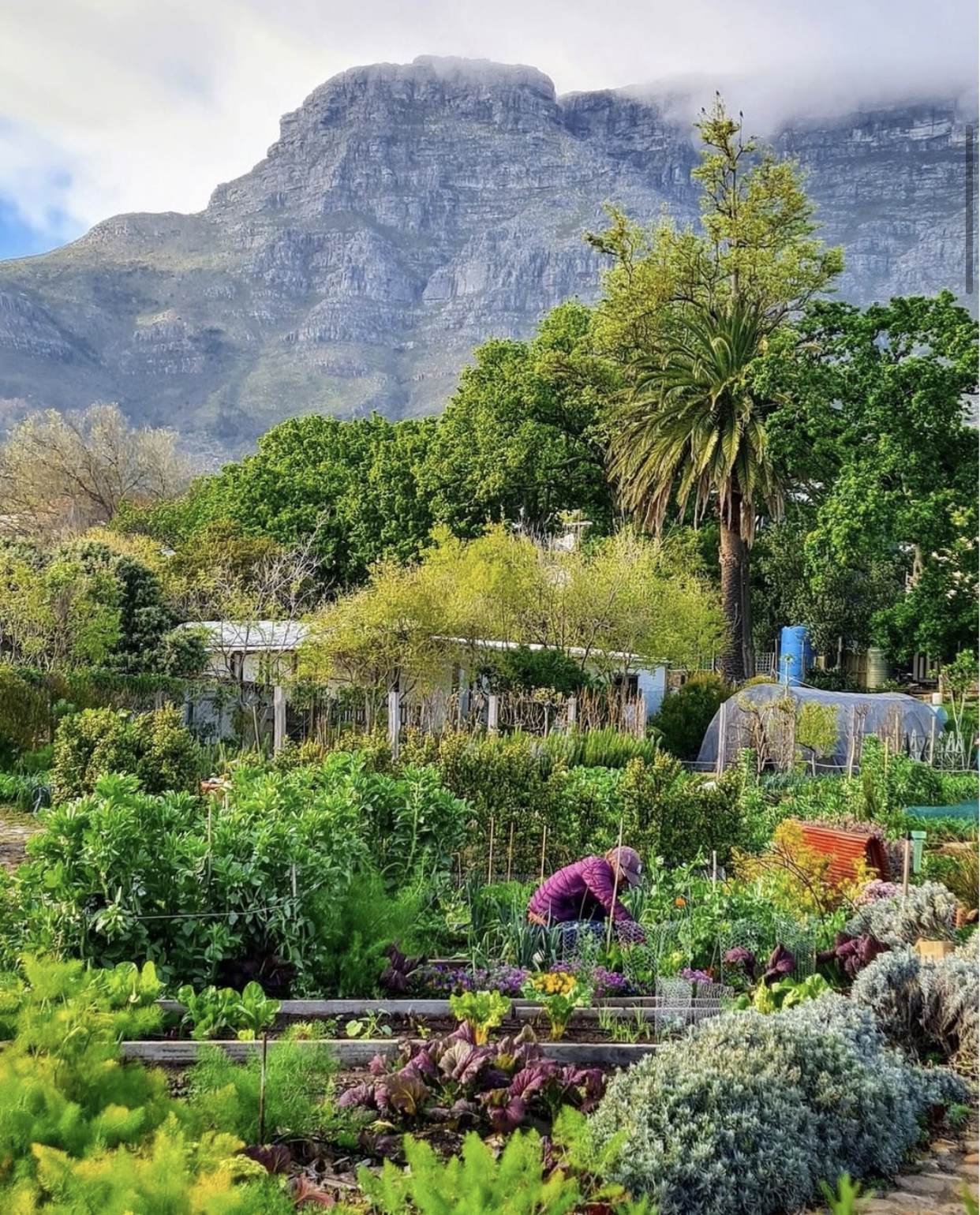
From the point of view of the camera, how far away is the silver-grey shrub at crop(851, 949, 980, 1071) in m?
4.60

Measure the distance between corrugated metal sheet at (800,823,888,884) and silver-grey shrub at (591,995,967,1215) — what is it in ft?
10.8

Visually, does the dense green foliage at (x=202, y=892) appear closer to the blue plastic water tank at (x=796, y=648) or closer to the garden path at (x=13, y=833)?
the garden path at (x=13, y=833)

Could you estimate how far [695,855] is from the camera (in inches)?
311

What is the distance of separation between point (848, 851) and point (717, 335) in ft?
65.4

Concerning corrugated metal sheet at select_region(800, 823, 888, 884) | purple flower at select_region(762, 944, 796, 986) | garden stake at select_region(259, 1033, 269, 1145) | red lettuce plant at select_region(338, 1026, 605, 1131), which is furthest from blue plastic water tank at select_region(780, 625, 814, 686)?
garden stake at select_region(259, 1033, 269, 1145)

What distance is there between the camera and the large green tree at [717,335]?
24547 millimetres

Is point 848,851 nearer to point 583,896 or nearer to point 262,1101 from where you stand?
point 583,896

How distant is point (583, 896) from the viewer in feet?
20.1

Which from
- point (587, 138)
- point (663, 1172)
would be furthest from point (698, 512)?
point (587, 138)

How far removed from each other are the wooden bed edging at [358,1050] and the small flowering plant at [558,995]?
126mm

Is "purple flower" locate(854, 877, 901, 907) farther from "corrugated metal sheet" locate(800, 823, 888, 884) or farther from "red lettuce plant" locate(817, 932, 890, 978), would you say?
"red lettuce plant" locate(817, 932, 890, 978)

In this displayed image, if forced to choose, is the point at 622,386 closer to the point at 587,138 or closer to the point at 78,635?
the point at 78,635

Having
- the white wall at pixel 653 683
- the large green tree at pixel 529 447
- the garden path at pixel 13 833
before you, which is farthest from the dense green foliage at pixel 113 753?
the large green tree at pixel 529 447

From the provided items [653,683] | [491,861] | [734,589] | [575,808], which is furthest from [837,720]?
[491,861]
